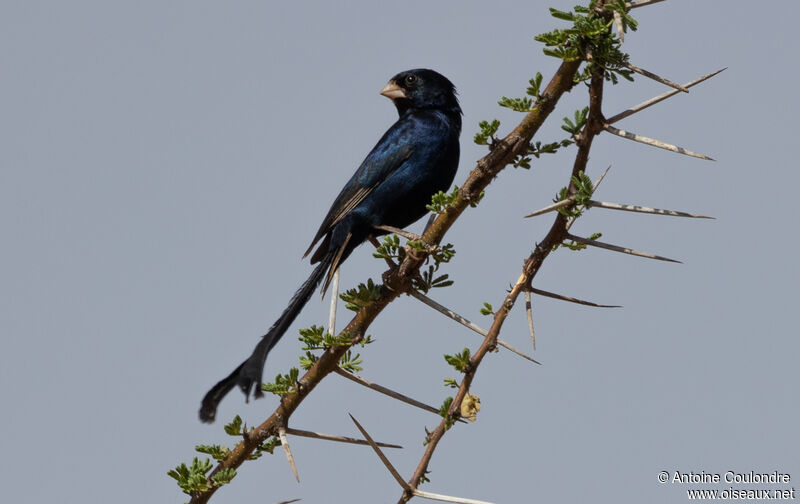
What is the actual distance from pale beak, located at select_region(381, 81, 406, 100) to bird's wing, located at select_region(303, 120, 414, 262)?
85cm

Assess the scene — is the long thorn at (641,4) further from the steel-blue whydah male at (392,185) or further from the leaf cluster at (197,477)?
the steel-blue whydah male at (392,185)

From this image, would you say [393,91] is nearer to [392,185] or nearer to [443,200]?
[392,185]

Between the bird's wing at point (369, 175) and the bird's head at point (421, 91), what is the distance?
675 mm

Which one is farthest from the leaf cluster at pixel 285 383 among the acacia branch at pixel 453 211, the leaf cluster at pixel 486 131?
the leaf cluster at pixel 486 131

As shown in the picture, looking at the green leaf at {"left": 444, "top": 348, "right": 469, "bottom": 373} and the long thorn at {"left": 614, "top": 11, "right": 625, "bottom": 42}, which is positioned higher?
the long thorn at {"left": 614, "top": 11, "right": 625, "bottom": 42}

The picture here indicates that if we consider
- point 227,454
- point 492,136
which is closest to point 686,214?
point 492,136

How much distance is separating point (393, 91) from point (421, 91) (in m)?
0.25

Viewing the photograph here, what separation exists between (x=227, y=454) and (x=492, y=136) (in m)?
1.50

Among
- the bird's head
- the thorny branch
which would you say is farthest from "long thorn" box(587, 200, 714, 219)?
the bird's head

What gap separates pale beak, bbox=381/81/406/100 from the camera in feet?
23.6

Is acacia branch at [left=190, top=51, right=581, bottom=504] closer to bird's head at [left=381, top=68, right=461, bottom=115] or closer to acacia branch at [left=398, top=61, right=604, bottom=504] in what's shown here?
acacia branch at [left=398, top=61, right=604, bottom=504]

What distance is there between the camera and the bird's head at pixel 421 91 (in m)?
6.99

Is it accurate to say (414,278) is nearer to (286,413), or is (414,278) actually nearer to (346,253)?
(286,413)

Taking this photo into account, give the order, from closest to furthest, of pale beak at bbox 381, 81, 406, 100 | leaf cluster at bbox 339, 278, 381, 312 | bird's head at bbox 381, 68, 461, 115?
leaf cluster at bbox 339, 278, 381, 312
bird's head at bbox 381, 68, 461, 115
pale beak at bbox 381, 81, 406, 100
